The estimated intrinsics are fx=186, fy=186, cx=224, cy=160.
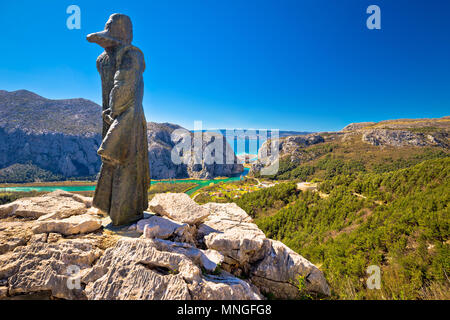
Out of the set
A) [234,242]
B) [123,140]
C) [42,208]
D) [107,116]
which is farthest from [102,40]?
[234,242]

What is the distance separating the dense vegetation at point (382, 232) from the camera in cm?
696

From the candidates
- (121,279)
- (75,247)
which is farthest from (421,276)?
(75,247)

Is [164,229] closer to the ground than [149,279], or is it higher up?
higher up

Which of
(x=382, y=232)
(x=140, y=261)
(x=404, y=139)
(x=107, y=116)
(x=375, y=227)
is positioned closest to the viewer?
(x=140, y=261)

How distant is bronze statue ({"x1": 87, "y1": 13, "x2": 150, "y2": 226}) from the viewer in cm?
539

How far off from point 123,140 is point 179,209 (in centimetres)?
284

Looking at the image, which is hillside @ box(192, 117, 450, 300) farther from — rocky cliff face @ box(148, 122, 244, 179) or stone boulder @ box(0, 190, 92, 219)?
rocky cliff face @ box(148, 122, 244, 179)

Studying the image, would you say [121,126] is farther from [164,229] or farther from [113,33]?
[164,229]

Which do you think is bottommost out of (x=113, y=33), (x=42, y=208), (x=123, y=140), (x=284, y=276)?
(x=284, y=276)

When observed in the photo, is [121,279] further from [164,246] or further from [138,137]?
[138,137]

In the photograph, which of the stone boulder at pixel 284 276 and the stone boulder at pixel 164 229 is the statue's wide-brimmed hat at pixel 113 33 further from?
the stone boulder at pixel 284 276

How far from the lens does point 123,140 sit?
5488 mm

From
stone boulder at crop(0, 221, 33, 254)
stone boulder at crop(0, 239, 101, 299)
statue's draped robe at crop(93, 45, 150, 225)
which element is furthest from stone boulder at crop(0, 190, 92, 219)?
stone boulder at crop(0, 239, 101, 299)

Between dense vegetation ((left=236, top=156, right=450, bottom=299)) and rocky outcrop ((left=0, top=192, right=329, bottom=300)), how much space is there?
243 cm
